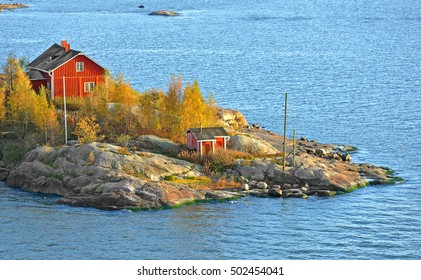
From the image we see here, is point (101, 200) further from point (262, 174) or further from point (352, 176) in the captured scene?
point (352, 176)

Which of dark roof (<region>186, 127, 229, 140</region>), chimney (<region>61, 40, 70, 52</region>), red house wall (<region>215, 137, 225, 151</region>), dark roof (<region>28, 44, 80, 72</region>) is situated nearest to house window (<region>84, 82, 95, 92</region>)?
dark roof (<region>28, 44, 80, 72</region>)

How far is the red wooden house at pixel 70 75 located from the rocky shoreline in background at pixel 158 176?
13252 millimetres

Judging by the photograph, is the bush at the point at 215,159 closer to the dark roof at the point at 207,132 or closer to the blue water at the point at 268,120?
the dark roof at the point at 207,132

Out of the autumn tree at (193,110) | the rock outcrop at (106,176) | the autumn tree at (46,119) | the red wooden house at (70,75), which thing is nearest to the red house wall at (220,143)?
the rock outcrop at (106,176)

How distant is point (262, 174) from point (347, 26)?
135 metres

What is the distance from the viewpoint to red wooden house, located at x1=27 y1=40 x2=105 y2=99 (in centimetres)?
8388

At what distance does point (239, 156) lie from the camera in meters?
71.8

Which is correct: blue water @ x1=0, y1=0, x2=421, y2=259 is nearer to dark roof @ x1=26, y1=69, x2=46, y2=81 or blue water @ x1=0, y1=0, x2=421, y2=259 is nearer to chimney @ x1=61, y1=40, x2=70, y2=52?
chimney @ x1=61, y1=40, x2=70, y2=52

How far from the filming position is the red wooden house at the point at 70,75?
83.9m

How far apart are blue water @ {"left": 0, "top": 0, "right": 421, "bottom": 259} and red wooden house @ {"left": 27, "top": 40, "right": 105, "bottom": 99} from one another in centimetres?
412

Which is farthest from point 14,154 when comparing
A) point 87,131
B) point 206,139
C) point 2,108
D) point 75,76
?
point 206,139
